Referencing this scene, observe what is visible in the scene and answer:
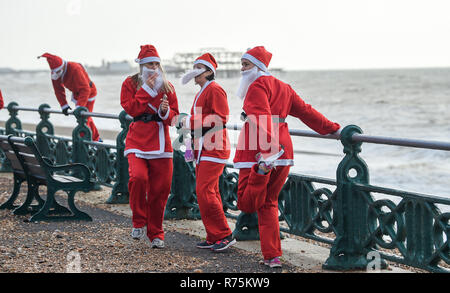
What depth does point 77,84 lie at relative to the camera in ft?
38.6

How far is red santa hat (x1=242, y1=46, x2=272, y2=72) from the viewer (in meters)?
5.66

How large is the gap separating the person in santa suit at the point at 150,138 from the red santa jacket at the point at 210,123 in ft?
1.32

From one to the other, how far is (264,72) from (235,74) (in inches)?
5913

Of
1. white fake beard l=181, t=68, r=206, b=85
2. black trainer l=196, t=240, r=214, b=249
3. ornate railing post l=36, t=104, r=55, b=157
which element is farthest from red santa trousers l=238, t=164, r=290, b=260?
ornate railing post l=36, t=104, r=55, b=157

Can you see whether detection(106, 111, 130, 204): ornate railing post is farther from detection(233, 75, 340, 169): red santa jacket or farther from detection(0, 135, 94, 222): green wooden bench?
detection(233, 75, 340, 169): red santa jacket

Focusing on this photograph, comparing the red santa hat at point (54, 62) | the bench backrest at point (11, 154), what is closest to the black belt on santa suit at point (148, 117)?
the bench backrest at point (11, 154)

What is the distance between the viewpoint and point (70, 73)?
1185 centimetres

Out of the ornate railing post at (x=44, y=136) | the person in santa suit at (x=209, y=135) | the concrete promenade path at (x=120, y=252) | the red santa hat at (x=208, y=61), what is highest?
the red santa hat at (x=208, y=61)

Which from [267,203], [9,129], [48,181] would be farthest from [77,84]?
[267,203]

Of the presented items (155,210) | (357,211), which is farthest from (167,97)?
(357,211)

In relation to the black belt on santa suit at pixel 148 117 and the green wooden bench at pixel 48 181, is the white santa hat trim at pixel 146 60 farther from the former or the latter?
the green wooden bench at pixel 48 181

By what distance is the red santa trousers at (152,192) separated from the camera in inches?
262
